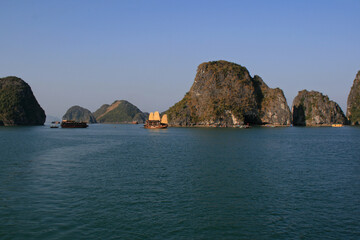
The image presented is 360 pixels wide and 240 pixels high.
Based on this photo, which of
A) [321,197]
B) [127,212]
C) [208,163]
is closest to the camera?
[127,212]

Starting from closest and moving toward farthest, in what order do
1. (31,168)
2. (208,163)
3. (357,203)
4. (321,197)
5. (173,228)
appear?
(173,228) < (357,203) < (321,197) < (31,168) < (208,163)

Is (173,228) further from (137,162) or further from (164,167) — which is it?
(137,162)

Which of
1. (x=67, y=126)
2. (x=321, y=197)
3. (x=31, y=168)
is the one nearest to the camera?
(x=321, y=197)

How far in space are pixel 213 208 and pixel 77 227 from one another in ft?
31.5

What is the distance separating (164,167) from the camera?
121ft

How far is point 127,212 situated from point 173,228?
4.27 m

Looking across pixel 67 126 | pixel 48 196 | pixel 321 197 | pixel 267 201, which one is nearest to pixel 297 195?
pixel 321 197

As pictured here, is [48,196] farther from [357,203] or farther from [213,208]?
[357,203]

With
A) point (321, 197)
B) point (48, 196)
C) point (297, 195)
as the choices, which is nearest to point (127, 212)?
point (48, 196)

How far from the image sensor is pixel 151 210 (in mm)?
19609

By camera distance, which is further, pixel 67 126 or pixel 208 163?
pixel 67 126

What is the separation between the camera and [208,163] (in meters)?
40.4

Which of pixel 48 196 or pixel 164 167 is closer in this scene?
pixel 48 196

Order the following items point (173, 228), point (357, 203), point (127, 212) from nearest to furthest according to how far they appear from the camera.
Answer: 1. point (173, 228)
2. point (127, 212)
3. point (357, 203)
